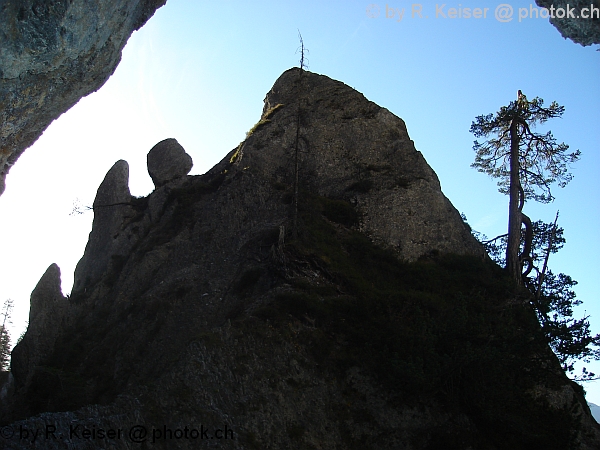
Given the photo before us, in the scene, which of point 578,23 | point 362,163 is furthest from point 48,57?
point 362,163

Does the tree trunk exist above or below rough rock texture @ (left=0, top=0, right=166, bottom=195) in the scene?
above

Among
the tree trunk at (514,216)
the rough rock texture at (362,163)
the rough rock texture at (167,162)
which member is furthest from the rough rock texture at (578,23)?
the rough rock texture at (167,162)

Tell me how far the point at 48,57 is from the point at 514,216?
3233 centimetres

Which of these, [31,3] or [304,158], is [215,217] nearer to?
[304,158]

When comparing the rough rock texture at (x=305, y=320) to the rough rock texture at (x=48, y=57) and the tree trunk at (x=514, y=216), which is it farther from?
the rough rock texture at (x=48, y=57)

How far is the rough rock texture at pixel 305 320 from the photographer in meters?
20.8

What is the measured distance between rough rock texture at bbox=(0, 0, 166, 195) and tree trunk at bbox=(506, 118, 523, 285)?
2743 centimetres

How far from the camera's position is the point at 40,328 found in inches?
1313

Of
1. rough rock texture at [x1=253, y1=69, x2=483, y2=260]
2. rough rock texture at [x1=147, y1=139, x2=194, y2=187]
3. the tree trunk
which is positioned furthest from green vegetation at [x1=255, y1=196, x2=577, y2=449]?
rough rock texture at [x1=147, y1=139, x2=194, y2=187]

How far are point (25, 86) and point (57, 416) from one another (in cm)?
1071

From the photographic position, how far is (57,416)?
56.4 ft

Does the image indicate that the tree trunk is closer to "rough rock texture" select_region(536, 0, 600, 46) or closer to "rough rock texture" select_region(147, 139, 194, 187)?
"rough rock texture" select_region(147, 139, 194, 187)

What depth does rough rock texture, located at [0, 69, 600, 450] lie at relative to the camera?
68.2 feet

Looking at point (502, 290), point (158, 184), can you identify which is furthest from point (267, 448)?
point (158, 184)
